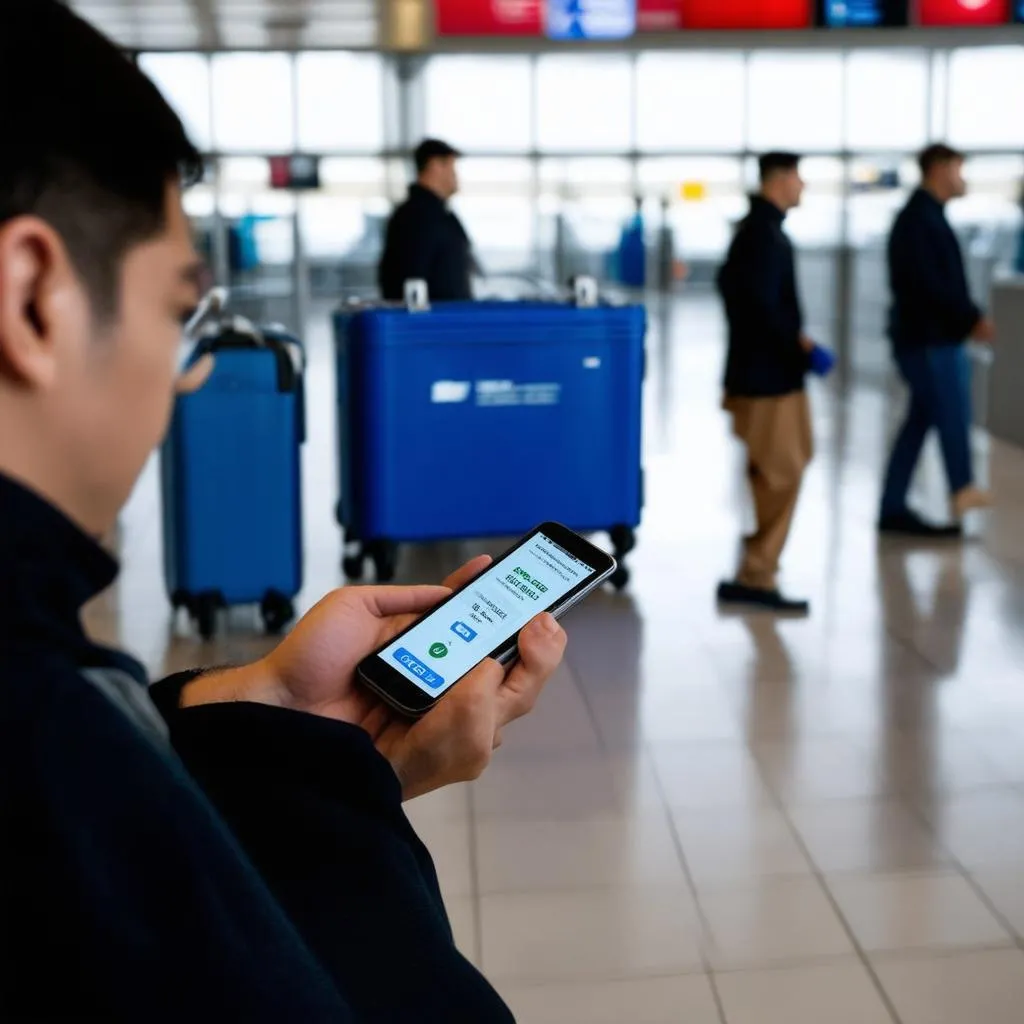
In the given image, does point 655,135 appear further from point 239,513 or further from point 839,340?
point 239,513

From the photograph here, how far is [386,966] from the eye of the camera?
2.76ft

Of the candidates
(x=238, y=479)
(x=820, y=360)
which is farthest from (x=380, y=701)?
(x=820, y=360)

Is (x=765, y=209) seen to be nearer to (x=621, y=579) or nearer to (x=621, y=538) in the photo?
(x=621, y=538)

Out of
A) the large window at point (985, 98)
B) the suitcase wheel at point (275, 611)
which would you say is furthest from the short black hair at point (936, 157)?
the large window at point (985, 98)

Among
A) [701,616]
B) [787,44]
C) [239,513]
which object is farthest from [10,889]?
[787,44]

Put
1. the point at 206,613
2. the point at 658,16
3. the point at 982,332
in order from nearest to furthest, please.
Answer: the point at 206,613
the point at 982,332
the point at 658,16

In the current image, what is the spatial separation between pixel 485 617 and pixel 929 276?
17.3 ft

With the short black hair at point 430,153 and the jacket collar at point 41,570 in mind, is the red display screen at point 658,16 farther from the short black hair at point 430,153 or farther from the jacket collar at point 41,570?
the jacket collar at point 41,570

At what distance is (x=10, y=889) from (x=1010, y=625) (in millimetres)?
4860

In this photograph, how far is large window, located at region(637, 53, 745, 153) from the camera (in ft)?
49.2

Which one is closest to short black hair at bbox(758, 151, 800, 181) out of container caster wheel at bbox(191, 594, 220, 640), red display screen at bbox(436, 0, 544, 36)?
container caster wheel at bbox(191, 594, 220, 640)

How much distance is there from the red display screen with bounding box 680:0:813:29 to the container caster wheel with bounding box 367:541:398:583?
6.80 meters

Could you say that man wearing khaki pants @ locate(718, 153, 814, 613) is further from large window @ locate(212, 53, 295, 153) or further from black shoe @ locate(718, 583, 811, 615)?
large window @ locate(212, 53, 295, 153)

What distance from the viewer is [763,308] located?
5.08m
